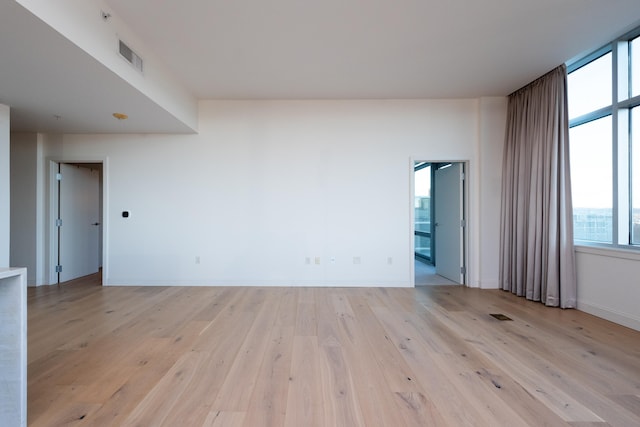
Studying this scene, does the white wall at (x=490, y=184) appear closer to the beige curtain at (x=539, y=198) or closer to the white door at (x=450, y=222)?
the beige curtain at (x=539, y=198)

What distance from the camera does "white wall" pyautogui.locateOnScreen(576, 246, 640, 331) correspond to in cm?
288

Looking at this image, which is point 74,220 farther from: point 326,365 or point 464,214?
point 464,214

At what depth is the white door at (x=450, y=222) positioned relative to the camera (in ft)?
15.5

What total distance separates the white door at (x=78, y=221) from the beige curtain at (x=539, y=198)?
691 centimetres

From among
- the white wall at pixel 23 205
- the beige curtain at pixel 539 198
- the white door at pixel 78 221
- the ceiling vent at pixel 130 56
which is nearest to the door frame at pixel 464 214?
the beige curtain at pixel 539 198

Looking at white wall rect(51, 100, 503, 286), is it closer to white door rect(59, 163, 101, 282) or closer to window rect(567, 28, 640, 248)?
white door rect(59, 163, 101, 282)

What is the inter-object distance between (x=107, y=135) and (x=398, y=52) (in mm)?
4461

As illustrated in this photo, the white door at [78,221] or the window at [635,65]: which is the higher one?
the window at [635,65]

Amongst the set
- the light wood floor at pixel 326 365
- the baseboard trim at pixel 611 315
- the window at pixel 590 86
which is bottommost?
the light wood floor at pixel 326 365

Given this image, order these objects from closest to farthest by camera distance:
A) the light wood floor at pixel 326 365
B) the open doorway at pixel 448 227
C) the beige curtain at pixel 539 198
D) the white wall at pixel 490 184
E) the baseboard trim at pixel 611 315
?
1. the light wood floor at pixel 326 365
2. the baseboard trim at pixel 611 315
3. the beige curtain at pixel 539 198
4. the white wall at pixel 490 184
5. the open doorway at pixel 448 227

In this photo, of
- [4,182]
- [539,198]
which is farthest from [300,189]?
Result: [4,182]

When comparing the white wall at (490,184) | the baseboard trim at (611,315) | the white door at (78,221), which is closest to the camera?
the baseboard trim at (611,315)

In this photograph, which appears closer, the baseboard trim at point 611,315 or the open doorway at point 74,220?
the baseboard trim at point 611,315

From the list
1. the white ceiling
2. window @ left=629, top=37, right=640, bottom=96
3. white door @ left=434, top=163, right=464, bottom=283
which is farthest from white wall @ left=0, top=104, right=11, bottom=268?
window @ left=629, top=37, right=640, bottom=96
